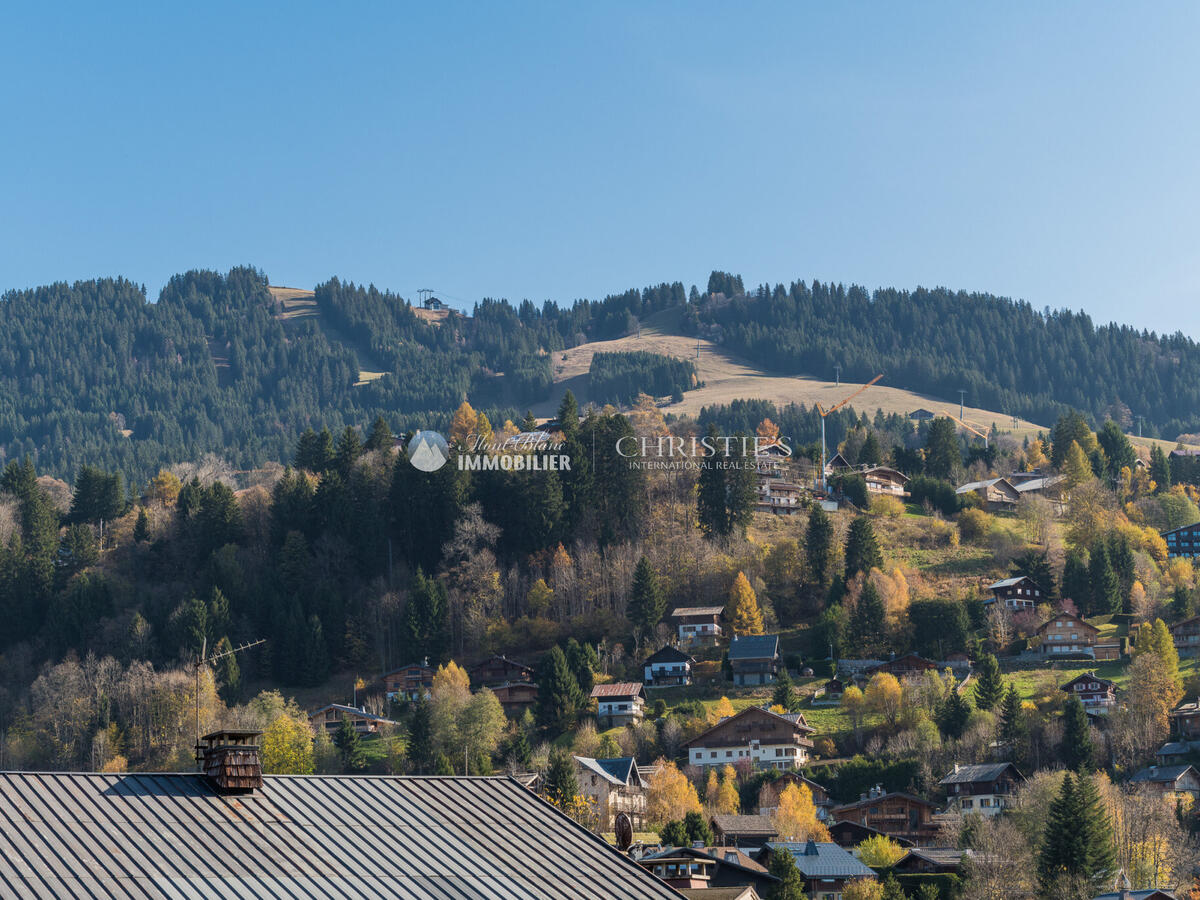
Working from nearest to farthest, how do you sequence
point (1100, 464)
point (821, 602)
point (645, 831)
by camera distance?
point (645, 831) < point (821, 602) < point (1100, 464)

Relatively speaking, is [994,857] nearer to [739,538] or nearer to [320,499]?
[739,538]

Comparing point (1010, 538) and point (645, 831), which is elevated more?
point (1010, 538)

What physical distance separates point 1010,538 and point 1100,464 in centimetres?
2439

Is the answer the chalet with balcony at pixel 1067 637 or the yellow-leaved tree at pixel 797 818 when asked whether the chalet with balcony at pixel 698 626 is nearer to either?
the chalet with balcony at pixel 1067 637

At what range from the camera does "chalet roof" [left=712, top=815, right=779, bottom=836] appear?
8338 cm

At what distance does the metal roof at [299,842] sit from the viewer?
2684 centimetres

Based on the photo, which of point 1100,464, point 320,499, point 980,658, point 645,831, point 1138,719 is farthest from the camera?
point 1100,464

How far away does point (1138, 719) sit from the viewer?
97125mm

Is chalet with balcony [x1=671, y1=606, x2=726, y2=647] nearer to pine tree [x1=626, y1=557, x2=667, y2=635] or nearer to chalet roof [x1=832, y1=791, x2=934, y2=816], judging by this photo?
pine tree [x1=626, y1=557, x2=667, y2=635]

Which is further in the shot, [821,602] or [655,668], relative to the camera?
[821,602]

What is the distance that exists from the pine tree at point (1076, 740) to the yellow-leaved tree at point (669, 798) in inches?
797

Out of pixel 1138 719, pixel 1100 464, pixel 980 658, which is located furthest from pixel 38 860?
pixel 1100 464

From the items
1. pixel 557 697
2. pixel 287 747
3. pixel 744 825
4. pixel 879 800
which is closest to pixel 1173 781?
pixel 879 800

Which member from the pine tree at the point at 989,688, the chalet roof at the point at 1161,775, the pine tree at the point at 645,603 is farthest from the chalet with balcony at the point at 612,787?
the chalet roof at the point at 1161,775
